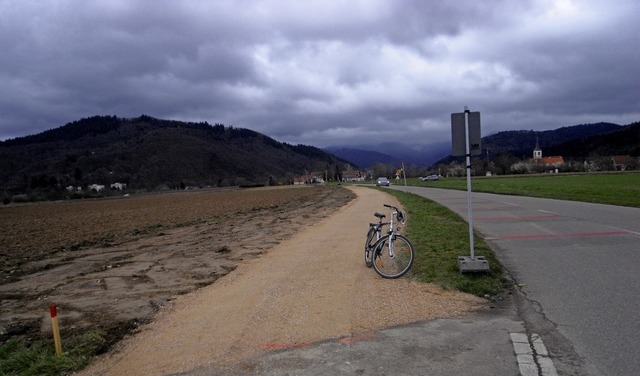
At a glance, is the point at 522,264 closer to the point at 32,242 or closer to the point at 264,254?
the point at 264,254

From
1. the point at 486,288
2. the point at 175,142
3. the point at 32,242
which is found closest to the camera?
the point at 486,288

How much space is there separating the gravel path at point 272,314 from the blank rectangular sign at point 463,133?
8.00ft

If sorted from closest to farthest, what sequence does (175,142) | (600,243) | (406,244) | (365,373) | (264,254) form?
(365,373) → (406,244) → (600,243) → (264,254) → (175,142)

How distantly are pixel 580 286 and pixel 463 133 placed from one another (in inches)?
117

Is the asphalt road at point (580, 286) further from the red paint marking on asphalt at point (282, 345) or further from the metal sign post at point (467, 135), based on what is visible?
the red paint marking on asphalt at point (282, 345)

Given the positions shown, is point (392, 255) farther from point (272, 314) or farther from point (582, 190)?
point (582, 190)

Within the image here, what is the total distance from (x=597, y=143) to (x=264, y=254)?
151631 millimetres

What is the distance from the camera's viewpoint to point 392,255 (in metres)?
7.82

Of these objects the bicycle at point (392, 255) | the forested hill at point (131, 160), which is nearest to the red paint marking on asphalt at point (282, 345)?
the bicycle at point (392, 255)

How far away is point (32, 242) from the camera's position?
19.4 meters

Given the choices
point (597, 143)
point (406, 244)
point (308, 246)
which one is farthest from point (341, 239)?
point (597, 143)

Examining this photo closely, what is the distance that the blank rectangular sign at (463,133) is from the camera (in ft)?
24.7

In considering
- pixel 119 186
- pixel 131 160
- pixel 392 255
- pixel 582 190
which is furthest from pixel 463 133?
pixel 131 160

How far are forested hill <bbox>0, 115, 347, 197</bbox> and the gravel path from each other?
11334cm
